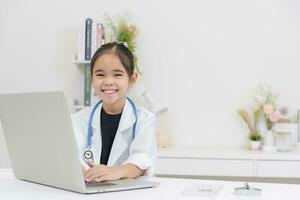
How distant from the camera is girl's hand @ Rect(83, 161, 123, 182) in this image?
147cm

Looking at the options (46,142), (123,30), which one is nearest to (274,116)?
(123,30)

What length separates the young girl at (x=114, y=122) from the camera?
180cm

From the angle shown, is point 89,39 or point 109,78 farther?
point 89,39

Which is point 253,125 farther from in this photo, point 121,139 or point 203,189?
point 203,189

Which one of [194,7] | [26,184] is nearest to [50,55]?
[194,7]

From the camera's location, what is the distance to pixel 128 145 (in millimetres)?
1854

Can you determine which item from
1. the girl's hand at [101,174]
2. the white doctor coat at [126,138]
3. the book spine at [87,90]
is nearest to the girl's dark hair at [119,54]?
the white doctor coat at [126,138]

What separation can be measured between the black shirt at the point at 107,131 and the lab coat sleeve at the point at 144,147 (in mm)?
98

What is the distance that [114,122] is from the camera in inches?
74.9

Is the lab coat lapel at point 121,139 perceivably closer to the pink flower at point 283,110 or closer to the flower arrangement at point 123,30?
the flower arrangement at point 123,30

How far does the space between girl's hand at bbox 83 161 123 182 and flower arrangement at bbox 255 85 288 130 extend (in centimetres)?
200

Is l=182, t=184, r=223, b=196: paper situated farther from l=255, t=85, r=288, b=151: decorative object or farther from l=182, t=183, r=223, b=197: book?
l=255, t=85, r=288, b=151: decorative object

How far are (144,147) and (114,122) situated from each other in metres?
0.18

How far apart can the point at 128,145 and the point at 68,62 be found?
195 centimetres
